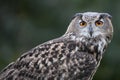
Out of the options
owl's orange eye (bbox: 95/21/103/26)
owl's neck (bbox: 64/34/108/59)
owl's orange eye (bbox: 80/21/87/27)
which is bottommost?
owl's neck (bbox: 64/34/108/59)

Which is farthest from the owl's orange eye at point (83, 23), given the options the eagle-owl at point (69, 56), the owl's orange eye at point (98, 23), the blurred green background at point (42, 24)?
the blurred green background at point (42, 24)

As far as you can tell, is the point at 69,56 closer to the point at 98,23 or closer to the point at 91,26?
the point at 91,26

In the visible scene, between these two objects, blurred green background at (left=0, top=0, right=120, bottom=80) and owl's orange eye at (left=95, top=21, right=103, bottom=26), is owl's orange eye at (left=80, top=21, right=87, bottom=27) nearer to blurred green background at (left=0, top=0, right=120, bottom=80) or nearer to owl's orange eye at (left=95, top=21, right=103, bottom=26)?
owl's orange eye at (left=95, top=21, right=103, bottom=26)

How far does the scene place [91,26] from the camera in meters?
11.7

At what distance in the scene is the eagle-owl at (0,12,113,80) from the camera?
11.3 m

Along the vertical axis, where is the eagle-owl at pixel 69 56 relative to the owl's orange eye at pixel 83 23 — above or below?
below

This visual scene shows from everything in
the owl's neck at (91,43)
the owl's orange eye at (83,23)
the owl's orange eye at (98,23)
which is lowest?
the owl's neck at (91,43)

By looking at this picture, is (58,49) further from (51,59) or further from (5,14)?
(5,14)

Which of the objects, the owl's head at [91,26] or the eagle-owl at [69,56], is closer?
the eagle-owl at [69,56]

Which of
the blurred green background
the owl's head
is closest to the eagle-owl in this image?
the owl's head

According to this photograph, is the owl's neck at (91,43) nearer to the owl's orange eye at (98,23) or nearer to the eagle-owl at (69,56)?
the eagle-owl at (69,56)

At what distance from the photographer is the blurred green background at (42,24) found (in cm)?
1762

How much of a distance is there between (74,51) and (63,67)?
330mm

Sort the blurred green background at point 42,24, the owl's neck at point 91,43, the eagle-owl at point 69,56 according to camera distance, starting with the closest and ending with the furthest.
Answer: the eagle-owl at point 69,56 < the owl's neck at point 91,43 < the blurred green background at point 42,24
